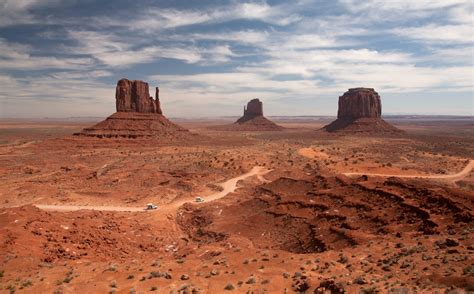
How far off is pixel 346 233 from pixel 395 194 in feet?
26.7

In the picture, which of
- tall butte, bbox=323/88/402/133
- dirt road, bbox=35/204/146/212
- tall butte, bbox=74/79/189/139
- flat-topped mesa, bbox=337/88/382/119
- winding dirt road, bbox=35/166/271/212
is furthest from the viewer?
flat-topped mesa, bbox=337/88/382/119

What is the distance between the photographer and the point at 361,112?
500 ft

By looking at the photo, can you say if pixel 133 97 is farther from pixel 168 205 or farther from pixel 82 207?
pixel 168 205

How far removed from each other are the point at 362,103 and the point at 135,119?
101m

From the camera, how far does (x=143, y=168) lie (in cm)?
5638

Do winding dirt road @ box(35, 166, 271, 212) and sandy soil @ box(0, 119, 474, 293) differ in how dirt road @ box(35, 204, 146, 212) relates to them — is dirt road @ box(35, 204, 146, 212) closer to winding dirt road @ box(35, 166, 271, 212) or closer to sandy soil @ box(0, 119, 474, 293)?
winding dirt road @ box(35, 166, 271, 212)

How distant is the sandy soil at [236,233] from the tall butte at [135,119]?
46208 millimetres

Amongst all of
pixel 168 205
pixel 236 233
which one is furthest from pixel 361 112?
pixel 236 233

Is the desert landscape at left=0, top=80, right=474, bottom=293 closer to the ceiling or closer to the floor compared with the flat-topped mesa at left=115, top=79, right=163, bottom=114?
closer to the floor

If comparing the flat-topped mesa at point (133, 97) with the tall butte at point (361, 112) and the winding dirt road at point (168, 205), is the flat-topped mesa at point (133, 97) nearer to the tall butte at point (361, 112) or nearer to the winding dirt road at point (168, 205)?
the winding dirt road at point (168, 205)

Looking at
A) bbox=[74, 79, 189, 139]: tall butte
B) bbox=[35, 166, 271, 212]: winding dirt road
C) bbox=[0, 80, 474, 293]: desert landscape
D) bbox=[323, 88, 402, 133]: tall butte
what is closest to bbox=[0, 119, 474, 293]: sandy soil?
bbox=[0, 80, 474, 293]: desert landscape

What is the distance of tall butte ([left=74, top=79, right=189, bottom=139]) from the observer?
98625 mm

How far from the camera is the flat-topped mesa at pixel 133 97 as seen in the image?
362 ft

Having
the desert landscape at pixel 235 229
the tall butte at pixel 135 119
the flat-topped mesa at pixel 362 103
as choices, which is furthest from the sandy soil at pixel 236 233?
the flat-topped mesa at pixel 362 103
